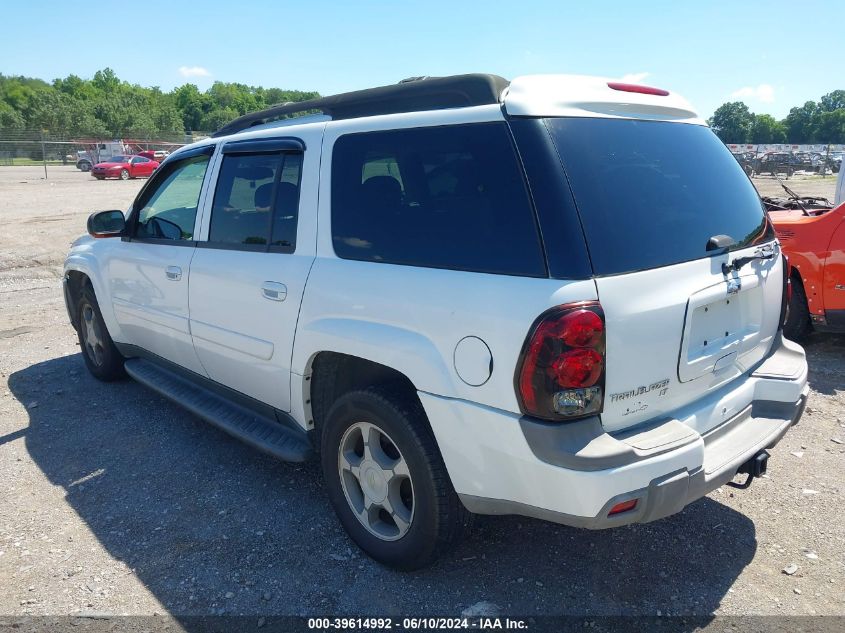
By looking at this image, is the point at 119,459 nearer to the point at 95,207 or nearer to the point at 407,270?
the point at 407,270

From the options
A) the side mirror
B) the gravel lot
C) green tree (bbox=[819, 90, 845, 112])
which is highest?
green tree (bbox=[819, 90, 845, 112])

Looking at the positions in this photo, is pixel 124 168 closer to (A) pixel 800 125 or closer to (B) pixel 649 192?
(B) pixel 649 192

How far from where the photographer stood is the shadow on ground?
9.16 feet

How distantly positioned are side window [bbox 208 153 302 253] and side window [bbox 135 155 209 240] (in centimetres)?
30

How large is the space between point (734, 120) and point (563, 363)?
421ft

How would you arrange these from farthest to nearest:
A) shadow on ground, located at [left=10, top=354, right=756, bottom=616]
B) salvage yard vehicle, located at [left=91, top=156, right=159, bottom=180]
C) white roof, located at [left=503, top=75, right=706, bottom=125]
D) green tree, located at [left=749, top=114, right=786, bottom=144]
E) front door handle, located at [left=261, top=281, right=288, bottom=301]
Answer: green tree, located at [left=749, top=114, right=786, bottom=144] → salvage yard vehicle, located at [left=91, top=156, right=159, bottom=180] → front door handle, located at [left=261, top=281, right=288, bottom=301] → shadow on ground, located at [left=10, top=354, right=756, bottom=616] → white roof, located at [left=503, top=75, right=706, bottom=125]

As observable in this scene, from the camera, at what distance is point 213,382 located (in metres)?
4.04

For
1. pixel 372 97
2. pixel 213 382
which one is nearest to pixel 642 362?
pixel 372 97

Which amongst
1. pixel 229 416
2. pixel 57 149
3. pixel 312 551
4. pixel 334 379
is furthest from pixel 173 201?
pixel 57 149

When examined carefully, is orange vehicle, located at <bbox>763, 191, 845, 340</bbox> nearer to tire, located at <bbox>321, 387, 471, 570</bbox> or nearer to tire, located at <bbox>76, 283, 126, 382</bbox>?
tire, located at <bbox>321, 387, 471, 570</bbox>

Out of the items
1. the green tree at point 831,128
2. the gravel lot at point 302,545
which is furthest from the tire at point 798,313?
the green tree at point 831,128

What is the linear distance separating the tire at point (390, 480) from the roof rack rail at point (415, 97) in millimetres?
1272

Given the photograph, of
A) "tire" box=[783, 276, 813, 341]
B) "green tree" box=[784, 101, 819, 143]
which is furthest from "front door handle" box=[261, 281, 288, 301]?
"green tree" box=[784, 101, 819, 143]

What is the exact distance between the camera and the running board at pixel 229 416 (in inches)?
133
